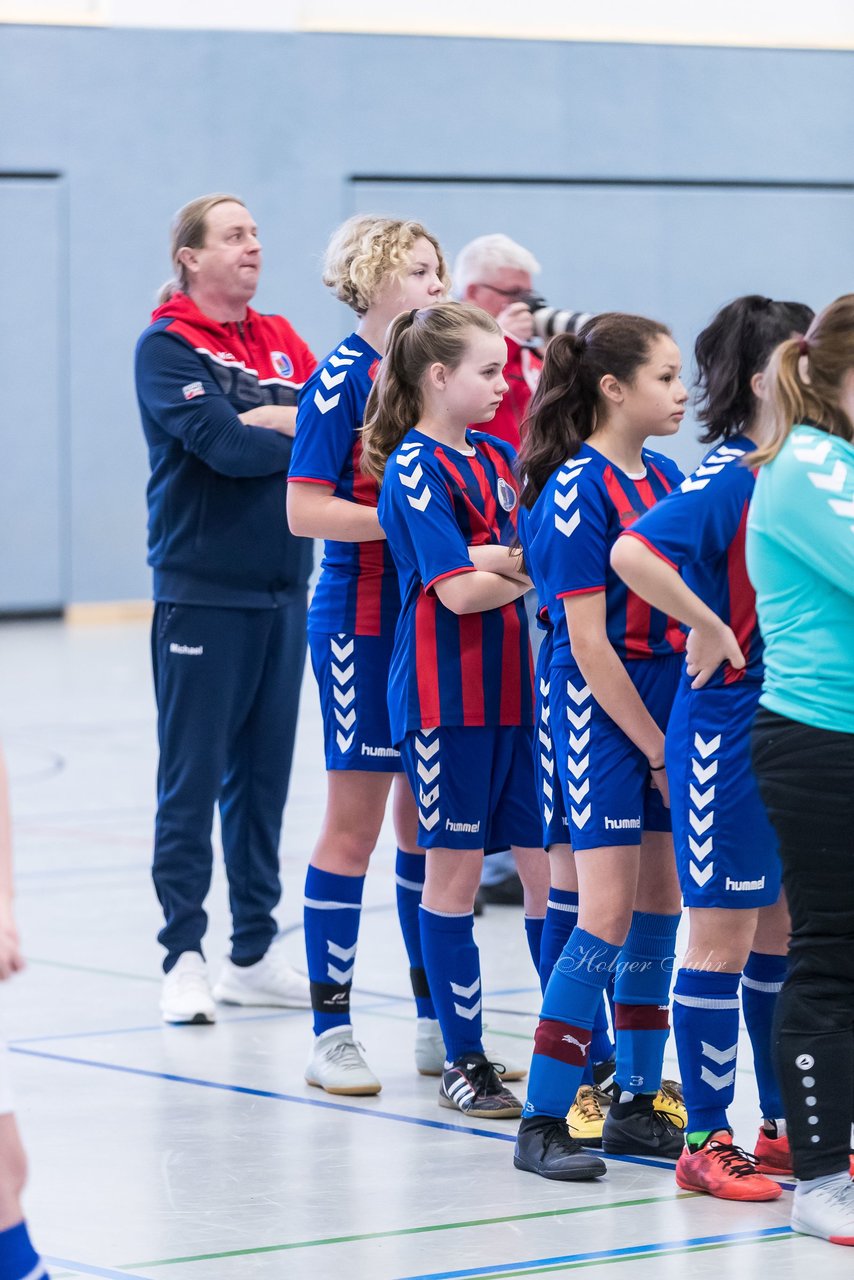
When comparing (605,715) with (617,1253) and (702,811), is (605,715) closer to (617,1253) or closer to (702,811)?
(702,811)

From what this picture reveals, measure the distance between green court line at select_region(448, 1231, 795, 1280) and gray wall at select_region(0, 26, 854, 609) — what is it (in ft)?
40.9

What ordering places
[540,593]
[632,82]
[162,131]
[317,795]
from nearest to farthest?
[540,593] → [317,795] → [162,131] → [632,82]

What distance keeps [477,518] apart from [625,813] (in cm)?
71

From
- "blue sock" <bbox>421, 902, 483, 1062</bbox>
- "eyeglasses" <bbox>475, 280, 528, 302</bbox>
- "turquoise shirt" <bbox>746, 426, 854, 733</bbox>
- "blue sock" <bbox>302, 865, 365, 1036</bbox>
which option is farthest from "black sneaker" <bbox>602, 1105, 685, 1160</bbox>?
"eyeglasses" <bbox>475, 280, 528, 302</bbox>

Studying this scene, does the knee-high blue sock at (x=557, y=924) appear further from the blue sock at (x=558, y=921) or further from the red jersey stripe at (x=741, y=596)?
the red jersey stripe at (x=741, y=596)

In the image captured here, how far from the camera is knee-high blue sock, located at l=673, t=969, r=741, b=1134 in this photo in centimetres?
328

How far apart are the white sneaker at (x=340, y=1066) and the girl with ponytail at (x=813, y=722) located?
3.74ft

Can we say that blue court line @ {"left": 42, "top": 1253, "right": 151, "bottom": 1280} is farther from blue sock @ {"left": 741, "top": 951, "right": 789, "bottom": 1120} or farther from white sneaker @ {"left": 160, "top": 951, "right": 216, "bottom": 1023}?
white sneaker @ {"left": 160, "top": 951, "right": 216, "bottom": 1023}

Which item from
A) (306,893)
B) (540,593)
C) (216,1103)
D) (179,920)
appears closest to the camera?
(540,593)

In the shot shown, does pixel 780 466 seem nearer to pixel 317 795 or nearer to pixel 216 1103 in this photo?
pixel 216 1103

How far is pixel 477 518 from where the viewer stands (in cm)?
380

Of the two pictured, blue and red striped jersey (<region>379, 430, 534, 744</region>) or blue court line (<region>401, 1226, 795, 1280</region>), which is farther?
blue and red striped jersey (<region>379, 430, 534, 744</region>)

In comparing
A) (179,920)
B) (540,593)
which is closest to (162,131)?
(179,920)

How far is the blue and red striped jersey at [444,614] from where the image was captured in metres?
3.68
